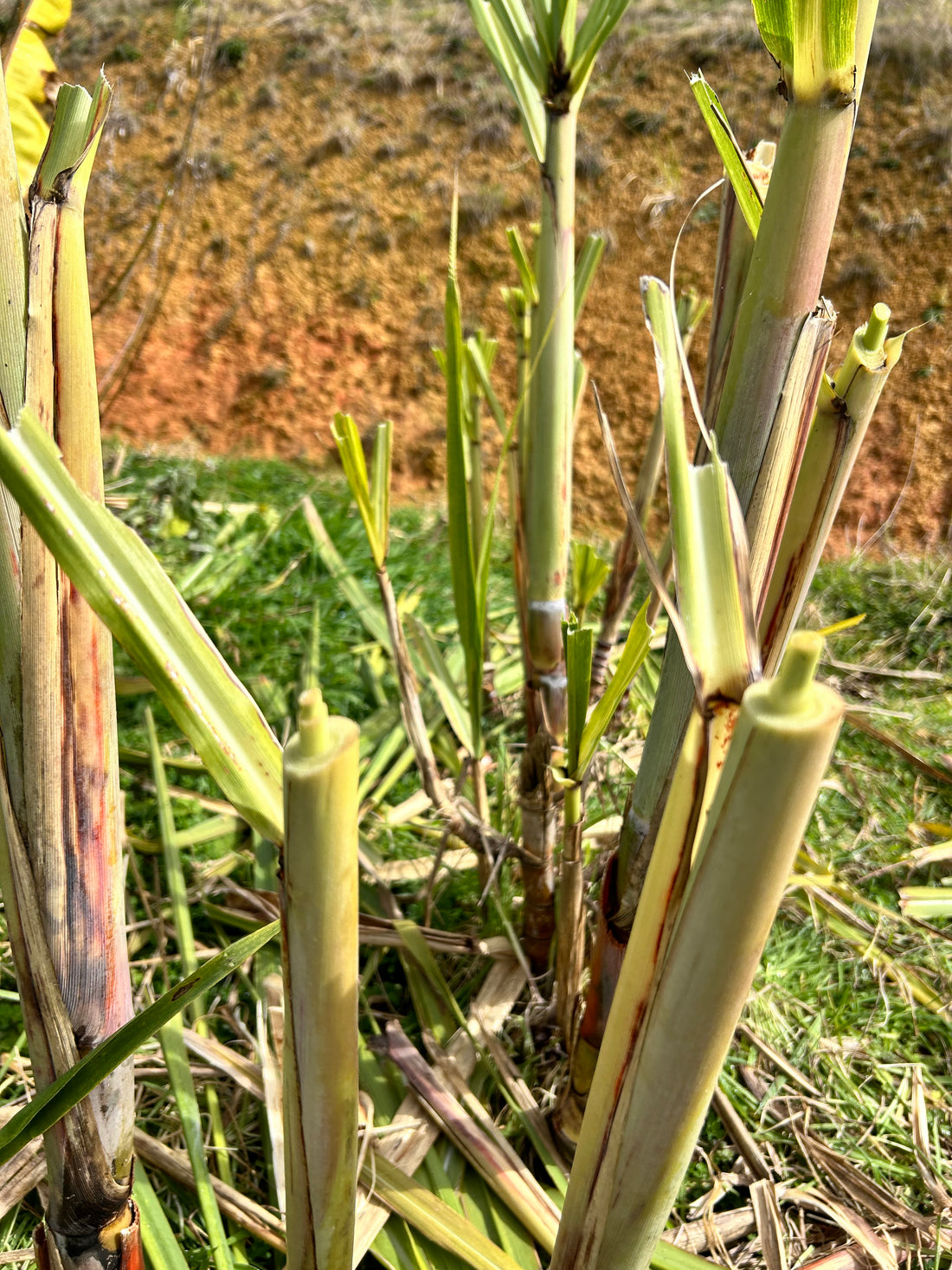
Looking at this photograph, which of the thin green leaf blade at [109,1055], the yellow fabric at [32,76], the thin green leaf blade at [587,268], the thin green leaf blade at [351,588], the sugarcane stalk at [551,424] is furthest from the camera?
the thin green leaf blade at [351,588]

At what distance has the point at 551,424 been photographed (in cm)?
73

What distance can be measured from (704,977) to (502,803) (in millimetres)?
685

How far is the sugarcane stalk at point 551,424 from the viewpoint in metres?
0.66

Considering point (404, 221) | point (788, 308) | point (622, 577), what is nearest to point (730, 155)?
point (788, 308)

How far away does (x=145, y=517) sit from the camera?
1.71m

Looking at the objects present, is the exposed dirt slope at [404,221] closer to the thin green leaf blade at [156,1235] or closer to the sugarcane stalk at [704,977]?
the thin green leaf blade at [156,1235]

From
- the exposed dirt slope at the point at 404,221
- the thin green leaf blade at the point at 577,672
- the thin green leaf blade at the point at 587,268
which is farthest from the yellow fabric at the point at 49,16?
the exposed dirt slope at the point at 404,221

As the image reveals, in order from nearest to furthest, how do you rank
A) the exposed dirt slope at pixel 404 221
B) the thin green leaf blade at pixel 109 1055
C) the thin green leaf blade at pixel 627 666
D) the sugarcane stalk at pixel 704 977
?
the sugarcane stalk at pixel 704 977, the thin green leaf blade at pixel 109 1055, the thin green leaf blade at pixel 627 666, the exposed dirt slope at pixel 404 221

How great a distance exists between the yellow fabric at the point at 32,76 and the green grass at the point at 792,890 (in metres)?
0.68

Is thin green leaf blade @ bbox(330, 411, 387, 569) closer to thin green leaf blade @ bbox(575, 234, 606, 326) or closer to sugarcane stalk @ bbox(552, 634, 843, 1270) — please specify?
thin green leaf blade @ bbox(575, 234, 606, 326)

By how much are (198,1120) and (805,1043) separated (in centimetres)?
54

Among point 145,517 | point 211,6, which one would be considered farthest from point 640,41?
point 145,517

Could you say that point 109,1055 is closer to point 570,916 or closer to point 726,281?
point 570,916

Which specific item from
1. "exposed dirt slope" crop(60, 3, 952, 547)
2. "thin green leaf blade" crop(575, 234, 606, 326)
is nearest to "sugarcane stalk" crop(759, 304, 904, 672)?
"thin green leaf blade" crop(575, 234, 606, 326)
